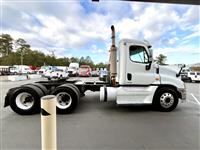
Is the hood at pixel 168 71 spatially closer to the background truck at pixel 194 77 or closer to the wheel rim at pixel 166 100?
the wheel rim at pixel 166 100

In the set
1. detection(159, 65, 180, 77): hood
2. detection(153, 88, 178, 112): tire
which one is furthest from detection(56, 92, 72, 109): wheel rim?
detection(159, 65, 180, 77): hood

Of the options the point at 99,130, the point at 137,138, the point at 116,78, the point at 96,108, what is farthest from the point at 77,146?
the point at 116,78

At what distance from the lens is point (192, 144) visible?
3.60 m

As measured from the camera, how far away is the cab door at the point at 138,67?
20.3ft

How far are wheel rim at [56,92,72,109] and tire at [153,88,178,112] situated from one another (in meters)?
3.17

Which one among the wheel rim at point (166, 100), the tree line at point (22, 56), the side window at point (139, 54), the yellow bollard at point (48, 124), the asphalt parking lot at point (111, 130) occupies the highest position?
the tree line at point (22, 56)

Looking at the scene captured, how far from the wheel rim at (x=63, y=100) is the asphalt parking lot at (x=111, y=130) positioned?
40 centimetres

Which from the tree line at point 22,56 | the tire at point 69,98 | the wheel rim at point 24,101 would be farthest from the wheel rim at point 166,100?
the tree line at point 22,56

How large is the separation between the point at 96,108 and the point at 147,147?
134 inches

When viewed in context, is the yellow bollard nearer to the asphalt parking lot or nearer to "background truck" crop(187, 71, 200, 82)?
the asphalt parking lot

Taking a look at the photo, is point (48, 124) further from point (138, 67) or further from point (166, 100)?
point (166, 100)

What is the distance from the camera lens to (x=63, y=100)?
19.5 feet

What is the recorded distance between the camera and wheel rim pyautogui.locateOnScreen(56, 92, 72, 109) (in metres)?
5.82

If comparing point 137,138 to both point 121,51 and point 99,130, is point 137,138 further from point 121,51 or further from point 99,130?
point 121,51
